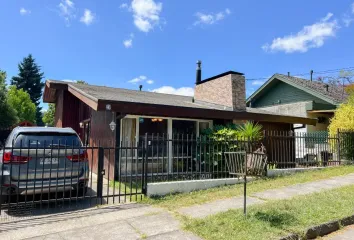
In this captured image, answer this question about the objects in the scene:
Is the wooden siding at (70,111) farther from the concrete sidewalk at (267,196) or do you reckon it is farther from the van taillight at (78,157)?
the concrete sidewalk at (267,196)

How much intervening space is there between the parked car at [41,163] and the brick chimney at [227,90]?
736 cm

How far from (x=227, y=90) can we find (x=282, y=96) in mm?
11133

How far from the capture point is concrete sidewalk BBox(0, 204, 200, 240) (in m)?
4.26

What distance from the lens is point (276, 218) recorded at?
15.4 ft

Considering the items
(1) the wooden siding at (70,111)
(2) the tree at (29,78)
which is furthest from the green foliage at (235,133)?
(2) the tree at (29,78)

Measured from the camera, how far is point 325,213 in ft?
16.4

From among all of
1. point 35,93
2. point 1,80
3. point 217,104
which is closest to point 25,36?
point 1,80

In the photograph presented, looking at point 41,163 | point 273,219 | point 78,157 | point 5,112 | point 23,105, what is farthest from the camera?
point 23,105

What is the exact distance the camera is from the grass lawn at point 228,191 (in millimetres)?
6219

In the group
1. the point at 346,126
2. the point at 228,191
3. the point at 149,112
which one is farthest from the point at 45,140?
the point at 346,126

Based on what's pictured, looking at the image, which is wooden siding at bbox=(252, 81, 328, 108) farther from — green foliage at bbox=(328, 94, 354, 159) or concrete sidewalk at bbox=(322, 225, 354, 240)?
concrete sidewalk at bbox=(322, 225, 354, 240)

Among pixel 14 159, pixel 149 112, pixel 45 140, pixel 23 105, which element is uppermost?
pixel 23 105

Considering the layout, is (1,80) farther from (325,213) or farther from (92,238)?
(325,213)

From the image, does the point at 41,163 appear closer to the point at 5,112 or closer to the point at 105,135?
the point at 105,135
